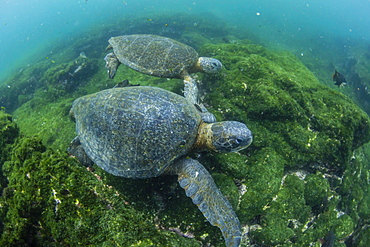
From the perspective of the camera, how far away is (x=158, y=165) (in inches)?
138

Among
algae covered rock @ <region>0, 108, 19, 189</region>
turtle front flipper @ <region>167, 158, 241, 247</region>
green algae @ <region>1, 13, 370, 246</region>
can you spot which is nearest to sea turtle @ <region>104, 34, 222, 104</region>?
green algae @ <region>1, 13, 370, 246</region>

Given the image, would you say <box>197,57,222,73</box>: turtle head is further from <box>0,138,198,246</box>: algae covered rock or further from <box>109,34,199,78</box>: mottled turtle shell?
<box>0,138,198,246</box>: algae covered rock

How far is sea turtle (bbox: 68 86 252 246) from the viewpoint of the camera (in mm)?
3471

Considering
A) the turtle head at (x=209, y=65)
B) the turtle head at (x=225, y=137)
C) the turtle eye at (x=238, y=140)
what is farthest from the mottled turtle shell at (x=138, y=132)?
the turtle head at (x=209, y=65)

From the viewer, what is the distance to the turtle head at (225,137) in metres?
3.57

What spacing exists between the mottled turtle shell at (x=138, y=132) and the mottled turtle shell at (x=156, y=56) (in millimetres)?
2405

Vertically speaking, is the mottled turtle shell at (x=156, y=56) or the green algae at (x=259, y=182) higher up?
the mottled turtle shell at (x=156, y=56)

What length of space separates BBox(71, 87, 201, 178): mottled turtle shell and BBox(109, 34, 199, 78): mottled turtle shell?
2.41 meters

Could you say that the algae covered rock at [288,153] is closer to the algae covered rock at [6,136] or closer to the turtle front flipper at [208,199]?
the turtle front flipper at [208,199]

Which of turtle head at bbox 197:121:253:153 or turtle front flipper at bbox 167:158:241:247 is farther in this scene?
turtle head at bbox 197:121:253:153

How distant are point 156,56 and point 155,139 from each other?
3.73 metres

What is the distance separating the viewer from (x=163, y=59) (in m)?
6.12

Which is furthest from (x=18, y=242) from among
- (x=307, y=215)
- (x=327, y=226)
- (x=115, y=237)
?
(x=327, y=226)

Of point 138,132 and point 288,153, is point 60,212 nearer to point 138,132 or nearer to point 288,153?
point 138,132
